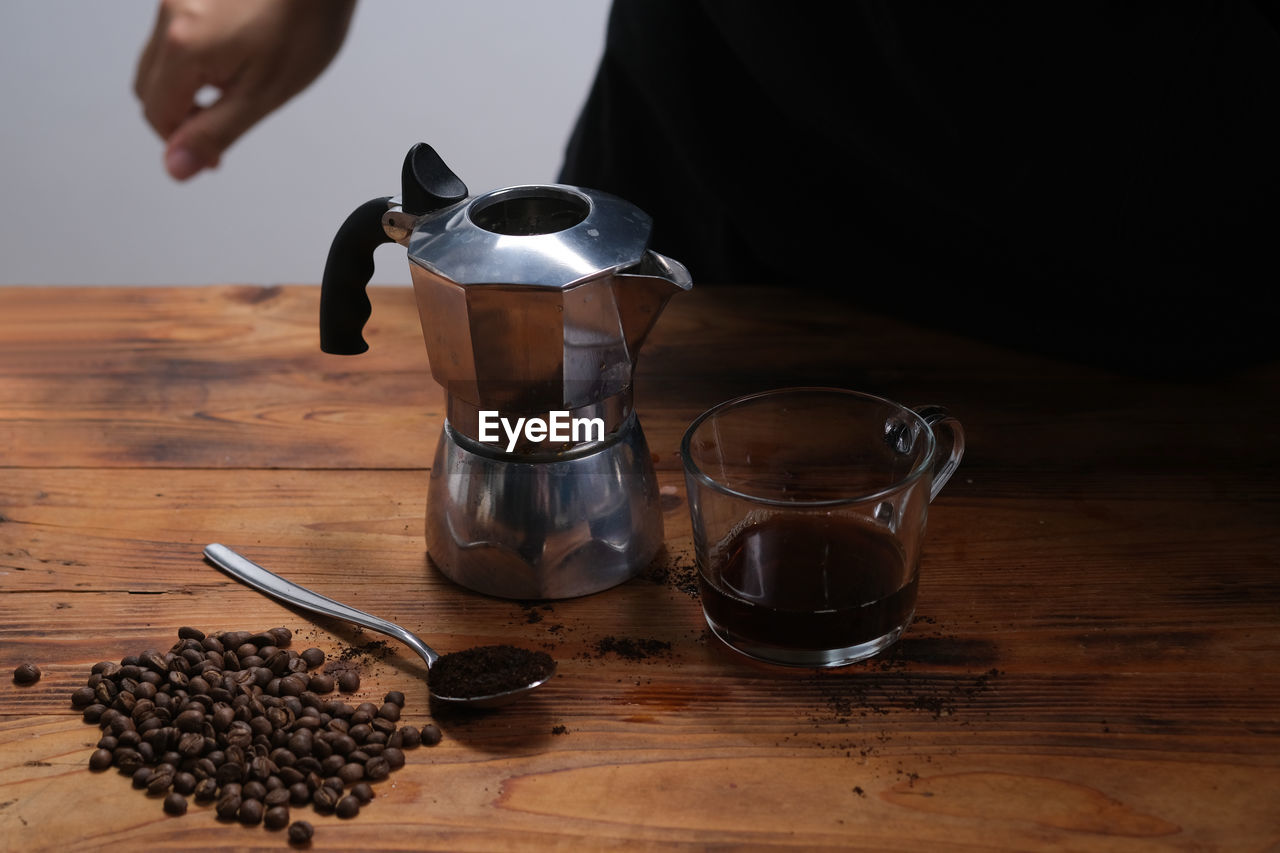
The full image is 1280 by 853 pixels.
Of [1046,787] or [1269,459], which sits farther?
[1269,459]

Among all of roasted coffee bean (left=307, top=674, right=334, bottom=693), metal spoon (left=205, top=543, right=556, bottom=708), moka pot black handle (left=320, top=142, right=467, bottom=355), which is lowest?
roasted coffee bean (left=307, top=674, right=334, bottom=693)

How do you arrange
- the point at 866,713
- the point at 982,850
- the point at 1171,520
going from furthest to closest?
the point at 1171,520 < the point at 866,713 < the point at 982,850

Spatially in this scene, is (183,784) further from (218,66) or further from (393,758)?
(218,66)

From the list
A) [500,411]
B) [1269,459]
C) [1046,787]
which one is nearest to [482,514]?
[500,411]

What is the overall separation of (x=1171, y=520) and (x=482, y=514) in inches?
20.5

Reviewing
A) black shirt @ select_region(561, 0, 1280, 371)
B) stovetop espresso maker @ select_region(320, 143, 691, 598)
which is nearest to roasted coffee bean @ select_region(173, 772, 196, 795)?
stovetop espresso maker @ select_region(320, 143, 691, 598)

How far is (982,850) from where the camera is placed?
644 millimetres

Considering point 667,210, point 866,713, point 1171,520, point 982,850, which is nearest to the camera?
point 982,850

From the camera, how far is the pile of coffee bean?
2.28ft

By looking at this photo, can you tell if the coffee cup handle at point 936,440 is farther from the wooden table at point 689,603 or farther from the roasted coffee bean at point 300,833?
the roasted coffee bean at point 300,833

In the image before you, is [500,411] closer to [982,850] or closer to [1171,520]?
[982,850]

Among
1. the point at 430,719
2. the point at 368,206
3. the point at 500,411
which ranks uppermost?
the point at 368,206

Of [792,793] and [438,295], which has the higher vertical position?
[438,295]

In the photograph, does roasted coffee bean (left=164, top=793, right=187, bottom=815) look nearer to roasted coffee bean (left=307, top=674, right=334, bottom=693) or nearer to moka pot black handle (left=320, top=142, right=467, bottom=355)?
roasted coffee bean (left=307, top=674, right=334, bottom=693)
